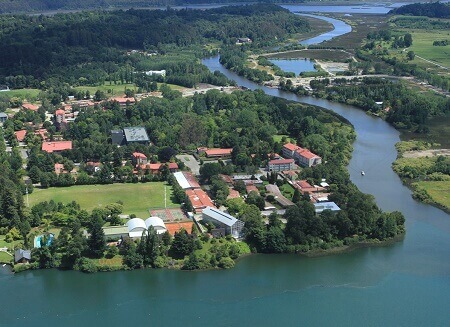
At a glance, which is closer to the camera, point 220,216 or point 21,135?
point 220,216

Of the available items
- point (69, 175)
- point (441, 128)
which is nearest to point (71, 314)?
point (69, 175)

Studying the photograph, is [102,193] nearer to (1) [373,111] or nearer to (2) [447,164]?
(2) [447,164]

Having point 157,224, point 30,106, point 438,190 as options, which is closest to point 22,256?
point 157,224

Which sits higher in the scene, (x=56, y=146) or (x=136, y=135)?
(x=136, y=135)

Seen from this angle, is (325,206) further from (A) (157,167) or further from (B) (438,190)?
(A) (157,167)

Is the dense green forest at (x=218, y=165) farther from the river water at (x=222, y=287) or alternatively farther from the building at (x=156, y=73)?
the building at (x=156, y=73)

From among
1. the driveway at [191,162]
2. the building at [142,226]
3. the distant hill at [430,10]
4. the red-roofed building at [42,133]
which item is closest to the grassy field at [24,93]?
the red-roofed building at [42,133]

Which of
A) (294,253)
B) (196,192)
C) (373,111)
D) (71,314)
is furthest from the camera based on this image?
(373,111)
